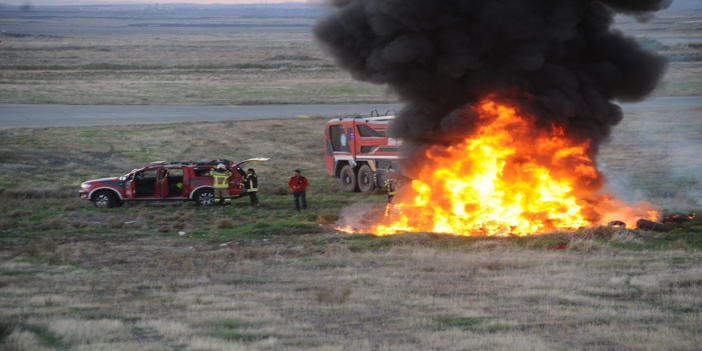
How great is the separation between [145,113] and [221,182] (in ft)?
80.9

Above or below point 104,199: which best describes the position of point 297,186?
above

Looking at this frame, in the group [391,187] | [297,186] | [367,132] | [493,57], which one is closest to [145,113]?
[367,132]

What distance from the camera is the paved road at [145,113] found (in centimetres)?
4197

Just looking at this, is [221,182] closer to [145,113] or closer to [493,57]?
[493,57]

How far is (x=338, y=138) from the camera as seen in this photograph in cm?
2634

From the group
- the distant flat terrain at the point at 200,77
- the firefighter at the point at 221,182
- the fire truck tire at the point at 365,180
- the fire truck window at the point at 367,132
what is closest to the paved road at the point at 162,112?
the distant flat terrain at the point at 200,77

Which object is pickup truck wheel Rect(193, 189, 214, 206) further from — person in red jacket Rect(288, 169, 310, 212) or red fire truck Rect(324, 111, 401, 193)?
red fire truck Rect(324, 111, 401, 193)

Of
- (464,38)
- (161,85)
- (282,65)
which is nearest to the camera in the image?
(464,38)

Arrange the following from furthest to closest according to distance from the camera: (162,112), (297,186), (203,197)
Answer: (162,112) → (203,197) → (297,186)

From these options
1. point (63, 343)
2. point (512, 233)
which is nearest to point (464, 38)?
point (512, 233)

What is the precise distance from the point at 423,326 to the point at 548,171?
8.80m

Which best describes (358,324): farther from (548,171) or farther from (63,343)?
(548,171)

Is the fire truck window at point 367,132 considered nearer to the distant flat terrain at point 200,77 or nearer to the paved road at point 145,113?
the distant flat terrain at point 200,77

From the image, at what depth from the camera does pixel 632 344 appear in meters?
8.71
